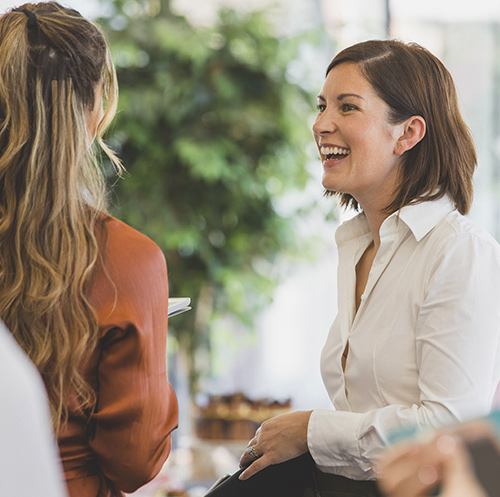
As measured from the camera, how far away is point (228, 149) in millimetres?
3113

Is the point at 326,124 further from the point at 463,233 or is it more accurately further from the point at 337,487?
the point at 337,487

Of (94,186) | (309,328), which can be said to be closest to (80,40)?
(94,186)

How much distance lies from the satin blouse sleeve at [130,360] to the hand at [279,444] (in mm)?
217

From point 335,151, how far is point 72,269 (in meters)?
0.63

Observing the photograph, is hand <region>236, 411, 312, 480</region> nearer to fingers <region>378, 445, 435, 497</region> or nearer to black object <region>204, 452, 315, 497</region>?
black object <region>204, 452, 315, 497</region>

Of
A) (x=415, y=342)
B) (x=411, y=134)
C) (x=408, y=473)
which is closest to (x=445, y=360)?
(x=415, y=342)

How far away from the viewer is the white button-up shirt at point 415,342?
1.14 m

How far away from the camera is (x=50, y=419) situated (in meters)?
1.00

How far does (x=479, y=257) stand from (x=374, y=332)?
216 mm

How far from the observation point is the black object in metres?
1.24

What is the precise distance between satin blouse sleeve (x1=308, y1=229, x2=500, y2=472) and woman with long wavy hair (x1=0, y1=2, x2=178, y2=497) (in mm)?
312

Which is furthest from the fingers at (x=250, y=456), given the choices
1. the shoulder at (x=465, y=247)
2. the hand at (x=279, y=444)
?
the shoulder at (x=465, y=247)

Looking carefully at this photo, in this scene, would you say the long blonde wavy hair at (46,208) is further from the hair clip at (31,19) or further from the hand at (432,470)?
the hand at (432,470)

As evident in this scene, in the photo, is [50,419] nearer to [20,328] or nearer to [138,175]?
[20,328]
